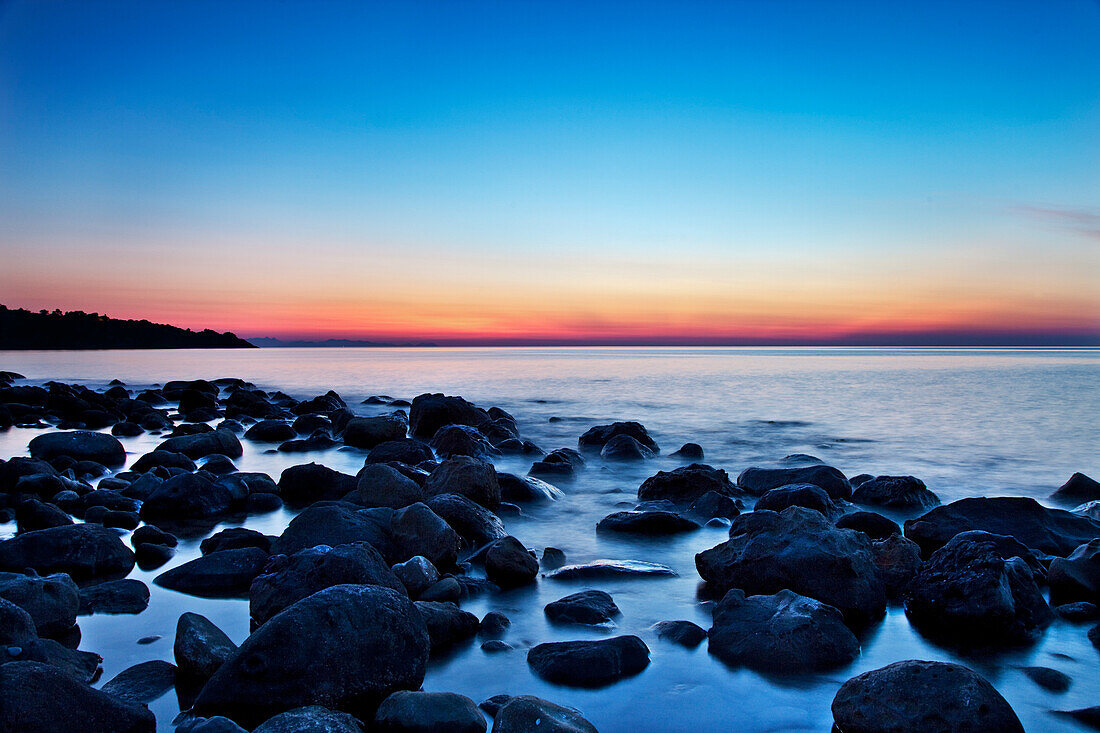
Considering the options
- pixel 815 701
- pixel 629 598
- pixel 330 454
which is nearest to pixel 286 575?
pixel 629 598

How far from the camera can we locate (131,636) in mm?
4473

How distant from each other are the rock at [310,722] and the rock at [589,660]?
1241mm

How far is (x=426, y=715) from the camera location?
3242 millimetres

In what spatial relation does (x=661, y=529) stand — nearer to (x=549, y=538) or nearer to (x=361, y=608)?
(x=549, y=538)

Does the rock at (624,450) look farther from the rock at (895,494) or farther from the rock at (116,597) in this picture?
the rock at (116,597)

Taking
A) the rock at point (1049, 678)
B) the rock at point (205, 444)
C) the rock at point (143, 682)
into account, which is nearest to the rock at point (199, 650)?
the rock at point (143, 682)

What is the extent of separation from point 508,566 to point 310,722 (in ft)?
8.75

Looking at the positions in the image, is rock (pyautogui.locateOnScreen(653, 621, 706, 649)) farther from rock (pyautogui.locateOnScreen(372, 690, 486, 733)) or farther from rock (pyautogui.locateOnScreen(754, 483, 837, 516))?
rock (pyautogui.locateOnScreen(754, 483, 837, 516))

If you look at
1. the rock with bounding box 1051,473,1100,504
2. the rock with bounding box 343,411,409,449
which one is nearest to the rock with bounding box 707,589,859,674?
the rock with bounding box 1051,473,1100,504

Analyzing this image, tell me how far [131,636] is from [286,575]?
38.8 inches

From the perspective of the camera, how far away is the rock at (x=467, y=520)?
6492 millimetres

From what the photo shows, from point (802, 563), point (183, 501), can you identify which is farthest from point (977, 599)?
point (183, 501)

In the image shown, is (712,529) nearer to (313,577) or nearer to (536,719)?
(313,577)

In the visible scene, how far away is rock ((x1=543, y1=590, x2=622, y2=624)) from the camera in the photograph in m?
4.80
